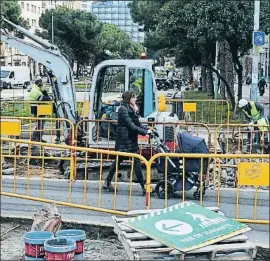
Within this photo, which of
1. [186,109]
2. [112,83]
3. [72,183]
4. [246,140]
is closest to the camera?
[72,183]

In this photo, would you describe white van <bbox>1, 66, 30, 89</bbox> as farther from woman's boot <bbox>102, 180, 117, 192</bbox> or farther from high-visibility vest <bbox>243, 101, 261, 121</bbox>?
woman's boot <bbox>102, 180, 117, 192</bbox>

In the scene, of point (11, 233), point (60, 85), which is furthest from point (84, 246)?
point (60, 85)

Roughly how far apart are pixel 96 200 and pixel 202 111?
14.0 metres

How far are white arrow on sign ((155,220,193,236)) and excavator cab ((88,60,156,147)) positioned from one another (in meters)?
5.51

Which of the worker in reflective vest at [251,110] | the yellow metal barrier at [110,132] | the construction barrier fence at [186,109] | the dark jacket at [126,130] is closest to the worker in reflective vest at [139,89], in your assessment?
the yellow metal barrier at [110,132]

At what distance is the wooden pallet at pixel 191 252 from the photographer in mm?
6535

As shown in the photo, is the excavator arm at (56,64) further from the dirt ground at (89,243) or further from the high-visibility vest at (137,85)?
the dirt ground at (89,243)

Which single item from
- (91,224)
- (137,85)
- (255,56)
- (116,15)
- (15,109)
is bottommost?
(91,224)

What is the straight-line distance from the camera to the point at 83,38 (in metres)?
63.0

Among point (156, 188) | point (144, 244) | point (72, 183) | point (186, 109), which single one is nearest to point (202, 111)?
point (186, 109)

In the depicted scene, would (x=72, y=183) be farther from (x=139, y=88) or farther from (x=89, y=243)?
(x=89, y=243)

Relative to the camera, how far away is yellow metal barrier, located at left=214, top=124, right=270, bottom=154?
13648mm

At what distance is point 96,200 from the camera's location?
31.8 feet

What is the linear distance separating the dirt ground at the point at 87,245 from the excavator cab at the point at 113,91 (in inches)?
172
